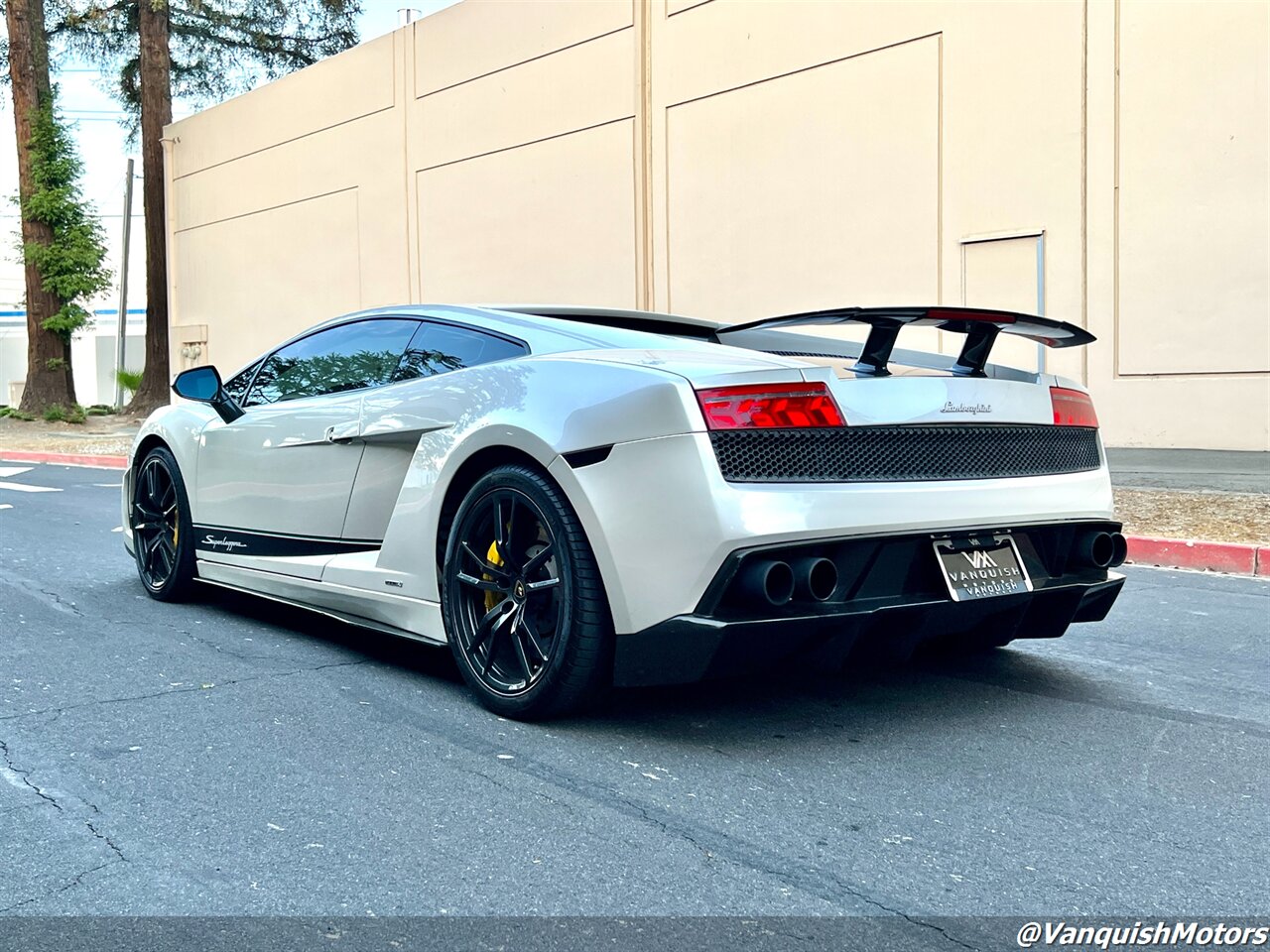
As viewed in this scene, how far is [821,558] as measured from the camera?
3449 mm

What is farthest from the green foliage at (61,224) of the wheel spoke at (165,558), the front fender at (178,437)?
the wheel spoke at (165,558)

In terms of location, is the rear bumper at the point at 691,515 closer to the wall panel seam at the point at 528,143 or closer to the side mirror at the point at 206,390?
the side mirror at the point at 206,390

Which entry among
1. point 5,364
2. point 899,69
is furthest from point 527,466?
point 5,364

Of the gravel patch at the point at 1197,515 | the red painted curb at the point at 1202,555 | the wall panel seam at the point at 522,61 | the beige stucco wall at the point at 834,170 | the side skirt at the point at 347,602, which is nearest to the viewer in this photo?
the side skirt at the point at 347,602

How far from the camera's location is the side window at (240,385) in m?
5.73

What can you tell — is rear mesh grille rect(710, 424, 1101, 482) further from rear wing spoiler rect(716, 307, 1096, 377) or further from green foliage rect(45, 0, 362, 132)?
green foliage rect(45, 0, 362, 132)

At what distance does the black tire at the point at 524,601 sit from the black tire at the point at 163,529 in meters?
2.23

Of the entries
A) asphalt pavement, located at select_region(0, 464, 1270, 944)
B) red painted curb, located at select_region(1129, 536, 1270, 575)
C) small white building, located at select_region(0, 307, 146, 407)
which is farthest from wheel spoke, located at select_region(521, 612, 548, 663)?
small white building, located at select_region(0, 307, 146, 407)

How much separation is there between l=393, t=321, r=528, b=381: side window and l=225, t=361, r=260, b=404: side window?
129cm

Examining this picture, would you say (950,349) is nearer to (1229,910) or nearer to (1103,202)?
(1103,202)

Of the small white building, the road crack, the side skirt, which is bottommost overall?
the road crack

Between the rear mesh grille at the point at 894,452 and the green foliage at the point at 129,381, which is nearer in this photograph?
the rear mesh grille at the point at 894,452

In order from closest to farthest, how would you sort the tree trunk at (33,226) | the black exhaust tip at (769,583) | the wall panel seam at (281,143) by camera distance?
the black exhaust tip at (769,583), the wall panel seam at (281,143), the tree trunk at (33,226)

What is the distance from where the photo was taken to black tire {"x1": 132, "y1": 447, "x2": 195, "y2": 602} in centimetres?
593
